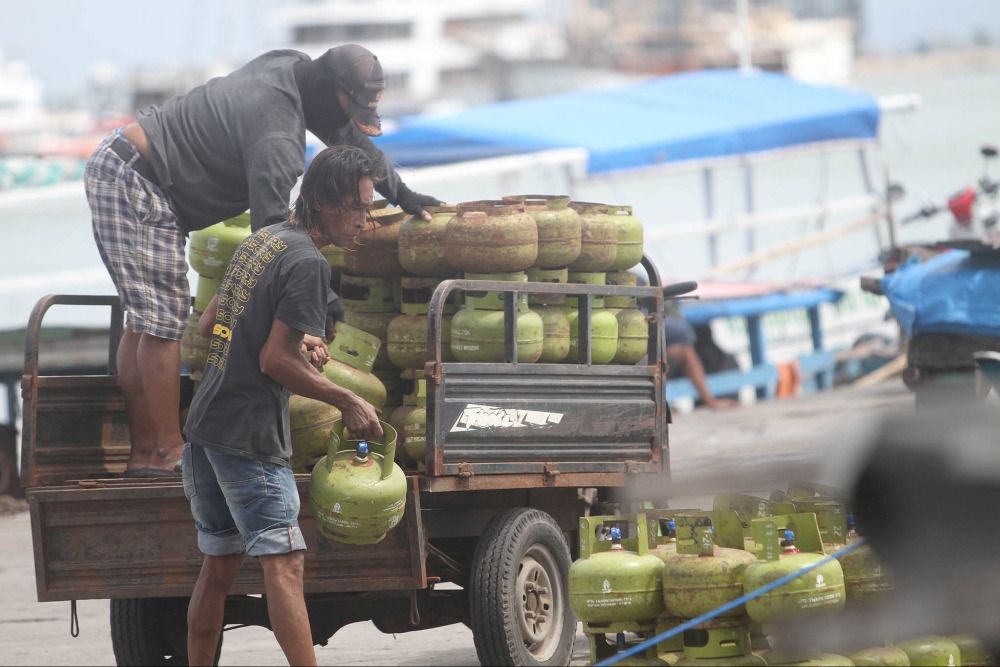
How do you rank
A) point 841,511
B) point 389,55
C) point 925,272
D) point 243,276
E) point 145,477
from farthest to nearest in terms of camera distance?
point 389,55 → point 925,272 → point 145,477 → point 841,511 → point 243,276

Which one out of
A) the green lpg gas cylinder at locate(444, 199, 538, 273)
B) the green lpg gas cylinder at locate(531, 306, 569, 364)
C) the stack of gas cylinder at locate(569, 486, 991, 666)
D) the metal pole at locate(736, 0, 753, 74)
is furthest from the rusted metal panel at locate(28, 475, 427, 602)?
the metal pole at locate(736, 0, 753, 74)

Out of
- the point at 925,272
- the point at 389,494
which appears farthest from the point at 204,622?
the point at 925,272

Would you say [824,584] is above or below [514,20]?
below

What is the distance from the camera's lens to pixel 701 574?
17.1 ft

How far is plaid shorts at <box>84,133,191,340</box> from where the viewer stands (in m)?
6.27

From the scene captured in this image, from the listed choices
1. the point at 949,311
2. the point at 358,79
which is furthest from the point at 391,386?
the point at 949,311

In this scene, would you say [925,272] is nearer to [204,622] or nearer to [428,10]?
[204,622]

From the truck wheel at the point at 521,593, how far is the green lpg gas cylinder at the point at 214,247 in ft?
5.82

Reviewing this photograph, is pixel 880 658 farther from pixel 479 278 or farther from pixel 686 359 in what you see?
pixel 686 359

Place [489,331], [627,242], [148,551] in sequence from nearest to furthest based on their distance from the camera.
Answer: [148,551] < [489,331] < [627,242]

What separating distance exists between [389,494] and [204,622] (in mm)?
792

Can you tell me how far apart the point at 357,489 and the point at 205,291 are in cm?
199

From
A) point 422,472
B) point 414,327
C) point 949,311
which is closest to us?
point 422,472

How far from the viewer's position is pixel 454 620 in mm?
6238
